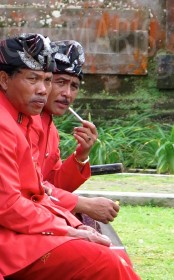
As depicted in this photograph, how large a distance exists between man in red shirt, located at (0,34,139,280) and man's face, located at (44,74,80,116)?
87cm

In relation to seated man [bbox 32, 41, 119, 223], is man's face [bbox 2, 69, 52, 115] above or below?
above

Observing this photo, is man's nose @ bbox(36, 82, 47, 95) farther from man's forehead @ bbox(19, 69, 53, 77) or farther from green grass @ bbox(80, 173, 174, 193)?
green grass @ bbox(80, 173, 174, 193)

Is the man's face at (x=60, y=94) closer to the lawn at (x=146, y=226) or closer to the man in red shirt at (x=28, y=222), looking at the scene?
the man in red shirt at (x=28, y=222)

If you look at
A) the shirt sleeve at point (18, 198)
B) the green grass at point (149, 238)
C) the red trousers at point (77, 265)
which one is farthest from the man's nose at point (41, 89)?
the green grass at point (149, 238)

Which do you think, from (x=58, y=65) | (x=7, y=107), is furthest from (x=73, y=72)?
(x=7, y=107)

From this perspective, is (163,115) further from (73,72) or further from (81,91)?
(73,72)

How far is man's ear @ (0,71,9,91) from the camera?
13.6 feet

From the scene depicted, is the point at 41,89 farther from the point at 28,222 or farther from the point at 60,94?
the point at 60,94

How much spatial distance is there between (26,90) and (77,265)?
0.82m

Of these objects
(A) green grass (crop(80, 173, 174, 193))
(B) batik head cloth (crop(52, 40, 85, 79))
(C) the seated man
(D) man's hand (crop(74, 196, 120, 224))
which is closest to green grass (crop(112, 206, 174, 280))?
(A) green grass (crop(80, 173, 174, 193))

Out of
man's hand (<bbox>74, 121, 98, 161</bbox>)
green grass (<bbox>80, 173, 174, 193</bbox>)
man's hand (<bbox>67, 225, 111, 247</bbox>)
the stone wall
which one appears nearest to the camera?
man's hand (<bbox>67, 225, 111, 247</bbox>)

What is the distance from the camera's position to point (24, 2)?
11547 mm

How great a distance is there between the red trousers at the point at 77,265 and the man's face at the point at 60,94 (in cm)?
132

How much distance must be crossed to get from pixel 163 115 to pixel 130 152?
1.09 metres
